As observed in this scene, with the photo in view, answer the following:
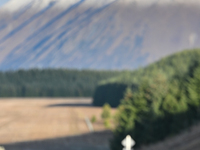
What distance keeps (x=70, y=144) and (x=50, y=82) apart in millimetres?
136086

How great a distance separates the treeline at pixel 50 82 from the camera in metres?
168

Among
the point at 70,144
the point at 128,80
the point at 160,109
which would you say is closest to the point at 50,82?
the point at 128,80

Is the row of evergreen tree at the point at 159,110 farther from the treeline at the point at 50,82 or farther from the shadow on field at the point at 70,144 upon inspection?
the treeline at the point at 50,82

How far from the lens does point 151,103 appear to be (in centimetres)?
3056

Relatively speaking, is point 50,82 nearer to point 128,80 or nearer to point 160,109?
point 128,80

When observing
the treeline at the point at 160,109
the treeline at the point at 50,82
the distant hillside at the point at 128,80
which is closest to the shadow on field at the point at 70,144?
the treeline at the point at 160,109

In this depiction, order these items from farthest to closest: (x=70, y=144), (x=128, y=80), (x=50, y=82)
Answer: (x=50, y=82) → (x=128, y=80) → (x=70, y=144)

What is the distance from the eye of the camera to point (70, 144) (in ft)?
147

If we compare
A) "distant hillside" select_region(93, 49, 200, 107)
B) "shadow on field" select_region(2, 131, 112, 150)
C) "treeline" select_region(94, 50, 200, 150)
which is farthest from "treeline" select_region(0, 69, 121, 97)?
"treeline" select_region(94, 50, 200, 150)

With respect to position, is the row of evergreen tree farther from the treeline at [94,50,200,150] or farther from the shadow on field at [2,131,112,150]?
the shadow on field at [2,131,112,150]

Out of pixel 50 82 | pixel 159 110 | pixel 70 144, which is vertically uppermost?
pixel 50 82

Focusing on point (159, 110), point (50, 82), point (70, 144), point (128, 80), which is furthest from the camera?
point (50, 82)

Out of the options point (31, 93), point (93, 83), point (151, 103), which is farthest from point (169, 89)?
point (93, 83)

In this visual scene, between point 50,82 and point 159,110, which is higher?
point 50,82
